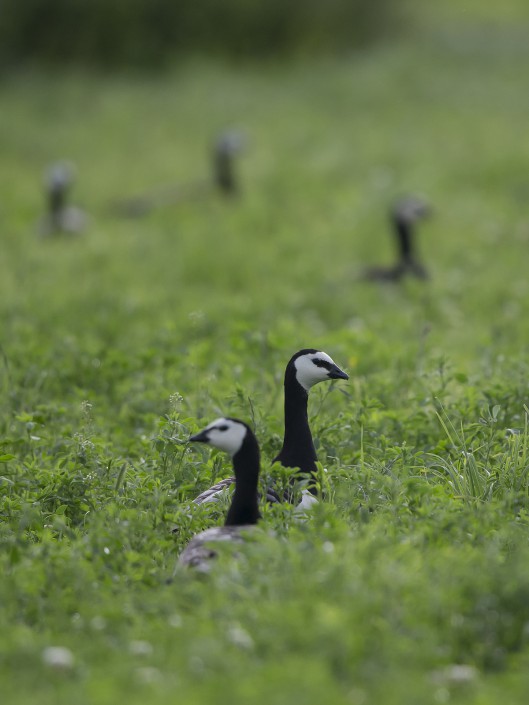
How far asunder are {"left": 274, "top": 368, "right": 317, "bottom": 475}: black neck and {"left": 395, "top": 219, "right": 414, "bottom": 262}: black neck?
7.12 metres

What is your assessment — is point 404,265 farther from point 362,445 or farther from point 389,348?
point 362,445

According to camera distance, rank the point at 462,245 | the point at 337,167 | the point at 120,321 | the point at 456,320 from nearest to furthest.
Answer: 1. the point at 120,321
2. the point at 456,320
3. the point at 462,245
4. the point at 337,167

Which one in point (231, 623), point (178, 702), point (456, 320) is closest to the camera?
point (178, 702)

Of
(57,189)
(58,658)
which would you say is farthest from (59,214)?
(58,658)

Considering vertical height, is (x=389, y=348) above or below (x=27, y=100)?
above

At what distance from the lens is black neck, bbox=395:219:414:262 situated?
12.3 meters

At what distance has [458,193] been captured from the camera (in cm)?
1625

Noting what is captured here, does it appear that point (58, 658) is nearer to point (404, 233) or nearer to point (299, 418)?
point (299, 418)

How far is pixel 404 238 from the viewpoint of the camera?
1237 cm

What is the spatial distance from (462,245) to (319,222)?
230cm

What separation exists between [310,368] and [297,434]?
0.36m

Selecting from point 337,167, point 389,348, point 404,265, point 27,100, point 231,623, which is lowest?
point 27,100

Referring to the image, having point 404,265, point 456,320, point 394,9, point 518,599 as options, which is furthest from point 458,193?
point 394,9

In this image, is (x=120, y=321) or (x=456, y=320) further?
(x=456, y=320)
